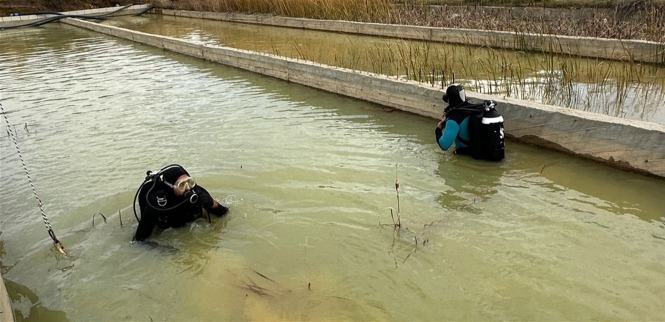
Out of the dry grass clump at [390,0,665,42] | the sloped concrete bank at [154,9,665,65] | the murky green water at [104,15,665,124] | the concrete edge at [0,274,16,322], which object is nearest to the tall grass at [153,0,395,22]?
the sloped concrete bank at [154,9,665,65]

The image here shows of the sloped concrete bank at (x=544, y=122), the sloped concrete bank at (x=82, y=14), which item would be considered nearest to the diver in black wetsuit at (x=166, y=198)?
the sloped concrete bank at (x=544, y=122)

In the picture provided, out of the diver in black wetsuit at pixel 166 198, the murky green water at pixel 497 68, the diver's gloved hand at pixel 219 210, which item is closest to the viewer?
the diver in black wetsuit at pixel 166 198

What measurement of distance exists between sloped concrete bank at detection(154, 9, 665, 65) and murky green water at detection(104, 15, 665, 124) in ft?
0.65

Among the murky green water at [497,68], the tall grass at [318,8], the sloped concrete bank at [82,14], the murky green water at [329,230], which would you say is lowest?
the murky green water at [329,230]

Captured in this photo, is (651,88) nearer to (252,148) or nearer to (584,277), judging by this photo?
(584,277)

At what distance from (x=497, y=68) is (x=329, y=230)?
570 centimetres

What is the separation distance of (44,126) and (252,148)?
3.81 m

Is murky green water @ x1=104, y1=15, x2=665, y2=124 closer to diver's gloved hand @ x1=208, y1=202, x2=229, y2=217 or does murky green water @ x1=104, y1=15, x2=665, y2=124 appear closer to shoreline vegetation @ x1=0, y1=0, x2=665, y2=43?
shoreline vegetation @ x1=0, y1=0, x2=665, y2=43

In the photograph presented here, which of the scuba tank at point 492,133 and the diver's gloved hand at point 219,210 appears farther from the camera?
the scuba tank at point 492,133

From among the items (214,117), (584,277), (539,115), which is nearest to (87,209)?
(214,117)

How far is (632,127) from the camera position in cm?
462

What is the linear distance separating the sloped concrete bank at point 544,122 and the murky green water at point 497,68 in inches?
21.1

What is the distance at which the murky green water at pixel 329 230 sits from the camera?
10.7 ft

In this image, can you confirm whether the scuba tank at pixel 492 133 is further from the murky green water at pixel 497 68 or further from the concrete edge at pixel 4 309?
the concrete edge at pixel 4 309
